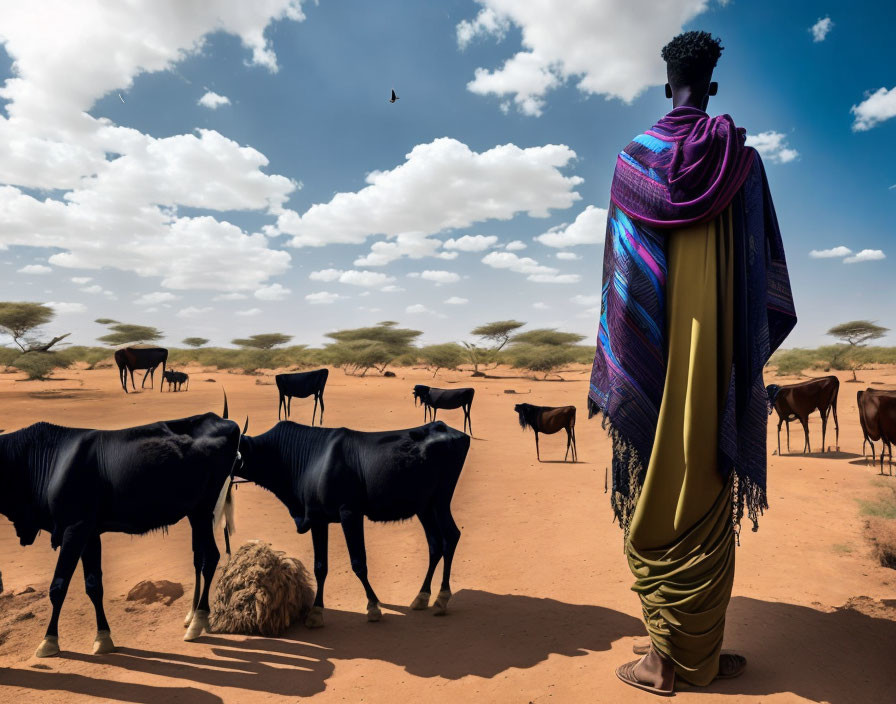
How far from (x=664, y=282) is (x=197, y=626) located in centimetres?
475

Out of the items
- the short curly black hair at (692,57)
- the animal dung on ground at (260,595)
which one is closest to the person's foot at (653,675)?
the animal dung on ground at (260,595)

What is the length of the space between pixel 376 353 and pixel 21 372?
23.7 m

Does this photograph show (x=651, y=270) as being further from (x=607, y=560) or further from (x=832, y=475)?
(x=832, y=475)

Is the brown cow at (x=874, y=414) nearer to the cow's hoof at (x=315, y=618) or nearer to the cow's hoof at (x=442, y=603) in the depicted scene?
→ the cow's hoof at (x=442, y=603)

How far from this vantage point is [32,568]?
646 centimetres

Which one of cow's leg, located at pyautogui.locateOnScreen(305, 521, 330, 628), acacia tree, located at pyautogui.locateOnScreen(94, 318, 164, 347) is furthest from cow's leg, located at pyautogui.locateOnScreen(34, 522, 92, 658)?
acacia tree, located at pyautogui.locateOnScreen(94, 318, 164, 347)

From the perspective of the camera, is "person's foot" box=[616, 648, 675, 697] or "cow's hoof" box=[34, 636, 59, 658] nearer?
"person's foot" box=[616, 648, 675, 697]

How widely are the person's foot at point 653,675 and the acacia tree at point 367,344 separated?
37.6m

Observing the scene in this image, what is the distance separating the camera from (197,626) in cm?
472

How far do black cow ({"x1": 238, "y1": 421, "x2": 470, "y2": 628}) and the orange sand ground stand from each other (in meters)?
0.55

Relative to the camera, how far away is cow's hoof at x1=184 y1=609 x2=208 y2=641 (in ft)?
15.3

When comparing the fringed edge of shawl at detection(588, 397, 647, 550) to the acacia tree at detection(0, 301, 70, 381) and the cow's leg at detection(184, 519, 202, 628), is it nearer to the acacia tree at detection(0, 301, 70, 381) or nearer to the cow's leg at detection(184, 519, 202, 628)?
the cow's leg at detection(184, 519, 202, 628)

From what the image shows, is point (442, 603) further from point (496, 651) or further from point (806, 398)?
point (806, 398)

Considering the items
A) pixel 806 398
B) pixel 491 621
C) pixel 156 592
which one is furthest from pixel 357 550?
pixel 806 398
